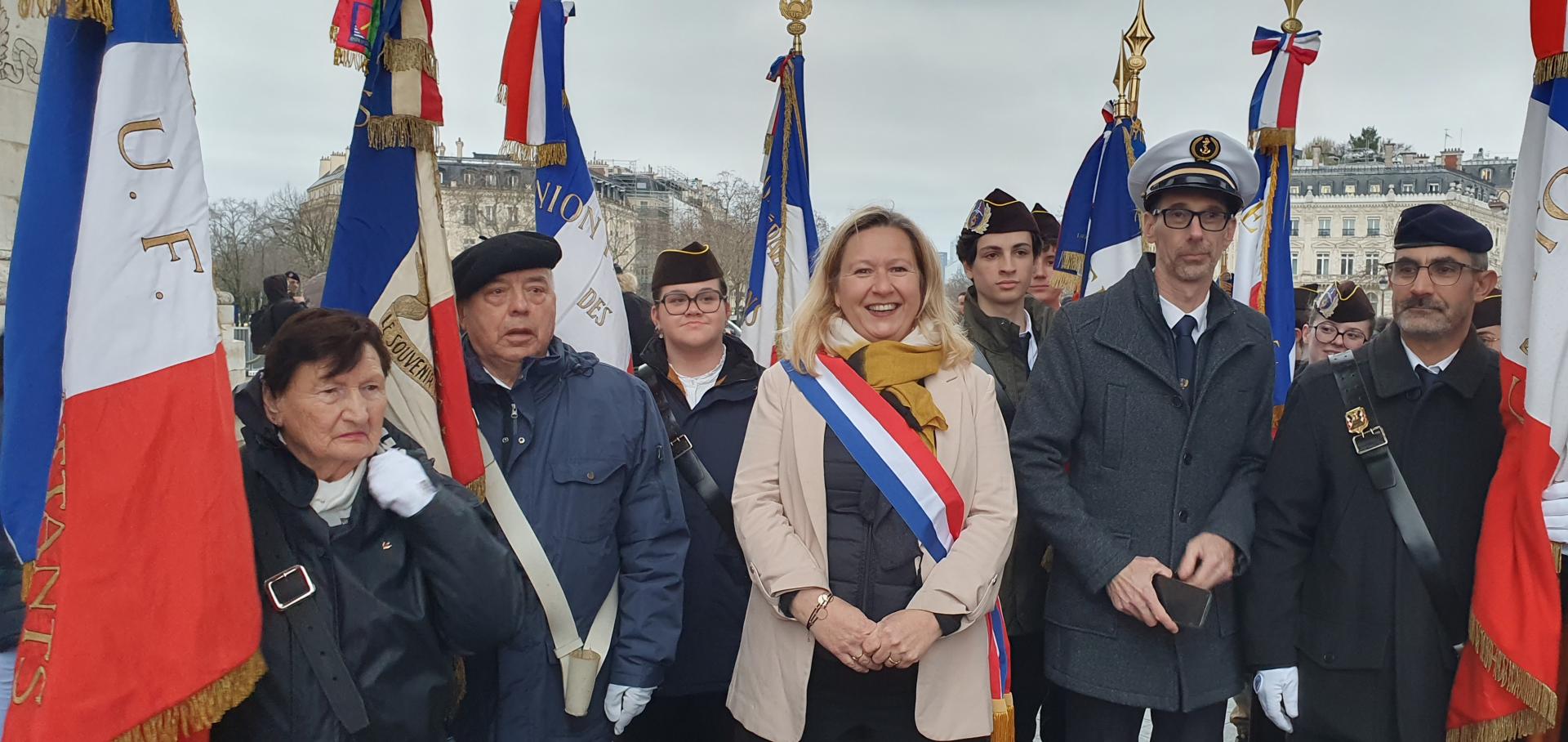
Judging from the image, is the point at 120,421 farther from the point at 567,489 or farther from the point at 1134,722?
Result: the point at 1134,722

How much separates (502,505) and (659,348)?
1206 millimetres

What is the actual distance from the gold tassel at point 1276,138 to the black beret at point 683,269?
3148 millimetres

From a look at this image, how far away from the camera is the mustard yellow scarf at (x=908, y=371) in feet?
9.71

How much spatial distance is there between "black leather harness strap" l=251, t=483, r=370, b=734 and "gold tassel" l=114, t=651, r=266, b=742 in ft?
0.36

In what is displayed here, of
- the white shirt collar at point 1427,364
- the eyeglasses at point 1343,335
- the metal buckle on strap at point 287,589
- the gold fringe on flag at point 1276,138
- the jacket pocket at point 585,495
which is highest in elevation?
the gold fringe on flag at point 1276,138

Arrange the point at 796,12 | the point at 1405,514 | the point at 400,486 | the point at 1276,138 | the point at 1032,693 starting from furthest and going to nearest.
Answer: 1. the point at 796,12
2. the point at 1276,138
3. the point at 1032,693
4. the point at 1405,514
5. the point at 400,486

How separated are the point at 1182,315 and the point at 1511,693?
1.33 m

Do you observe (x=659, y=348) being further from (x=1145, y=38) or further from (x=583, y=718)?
(x=1145, y=38)

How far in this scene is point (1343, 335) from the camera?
668cm

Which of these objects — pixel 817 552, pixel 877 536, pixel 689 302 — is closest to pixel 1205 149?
pixel 877 536

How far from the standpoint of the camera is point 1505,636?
277 cm

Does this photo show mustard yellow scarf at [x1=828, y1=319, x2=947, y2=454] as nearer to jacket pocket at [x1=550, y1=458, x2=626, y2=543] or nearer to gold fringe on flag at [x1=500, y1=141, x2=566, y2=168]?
jacket pocket at [x1=550, y1=458, x2=626, y2=543]

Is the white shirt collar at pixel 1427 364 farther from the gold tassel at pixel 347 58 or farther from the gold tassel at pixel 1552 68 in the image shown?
the gold tassel at pixel 347 58

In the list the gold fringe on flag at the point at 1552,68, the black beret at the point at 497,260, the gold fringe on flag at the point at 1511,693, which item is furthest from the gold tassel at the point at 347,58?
the gold fringe on flag at the point at 1511,693
